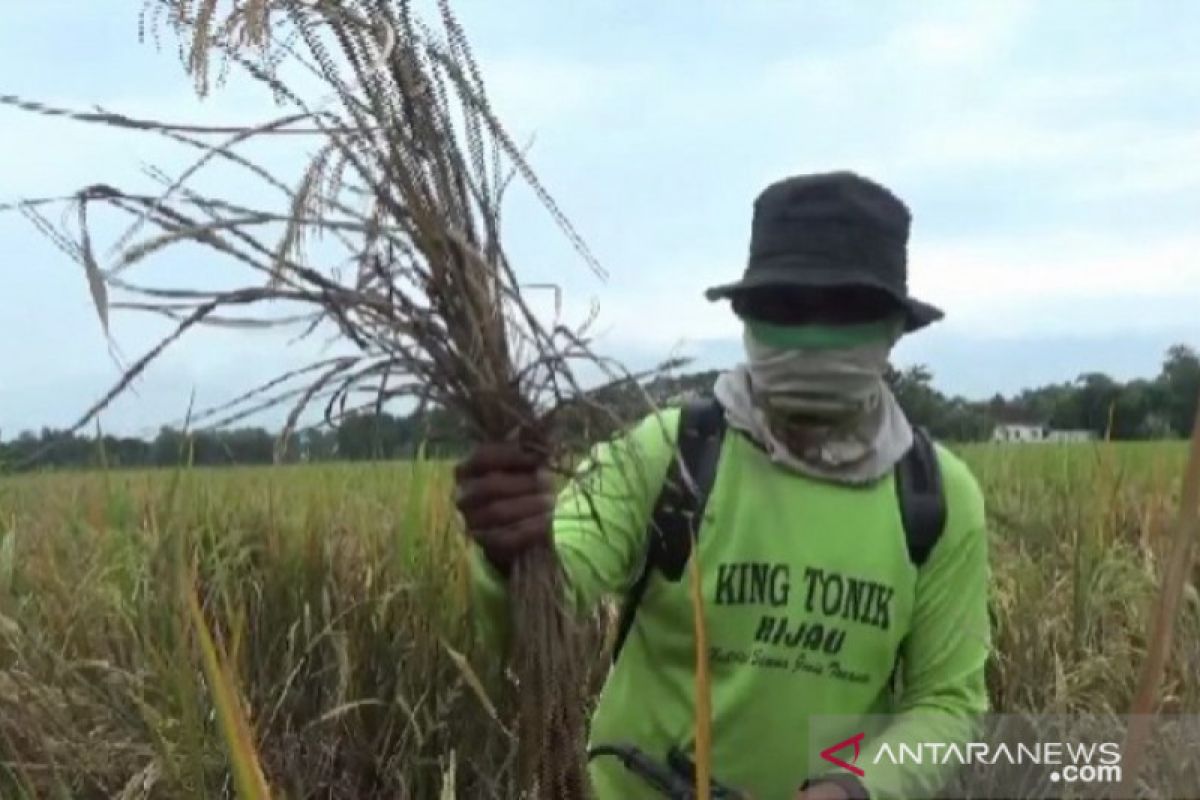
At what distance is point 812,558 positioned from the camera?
1.96 m

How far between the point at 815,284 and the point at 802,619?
1.22ft

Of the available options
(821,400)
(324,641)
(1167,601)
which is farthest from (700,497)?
(324,641)

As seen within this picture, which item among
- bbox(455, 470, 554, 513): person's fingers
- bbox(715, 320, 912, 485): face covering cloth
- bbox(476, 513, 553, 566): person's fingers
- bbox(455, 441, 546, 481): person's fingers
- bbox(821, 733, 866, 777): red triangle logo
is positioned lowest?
bbox(821, 733, 866, 777): red triangle logo

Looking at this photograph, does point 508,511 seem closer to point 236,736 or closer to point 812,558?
point 236,736

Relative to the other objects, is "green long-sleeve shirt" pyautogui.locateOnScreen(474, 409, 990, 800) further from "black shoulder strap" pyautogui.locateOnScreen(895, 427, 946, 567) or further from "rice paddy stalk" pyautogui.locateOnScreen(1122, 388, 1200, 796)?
"rice paddy stalk" pyautogui.locateOnScreen(1122, 388, 1200, 796)

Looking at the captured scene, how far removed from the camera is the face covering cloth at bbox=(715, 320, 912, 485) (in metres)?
1.83

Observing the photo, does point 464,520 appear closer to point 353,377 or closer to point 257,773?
point 353,377

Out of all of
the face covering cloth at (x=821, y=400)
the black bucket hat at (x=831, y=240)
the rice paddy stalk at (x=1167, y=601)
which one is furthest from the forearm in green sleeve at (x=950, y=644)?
the rice paddy stalk at (x=1167, y=601)

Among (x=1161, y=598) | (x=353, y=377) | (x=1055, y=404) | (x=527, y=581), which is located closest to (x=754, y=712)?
(x=527, y=581)

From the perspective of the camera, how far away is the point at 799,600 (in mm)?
1953

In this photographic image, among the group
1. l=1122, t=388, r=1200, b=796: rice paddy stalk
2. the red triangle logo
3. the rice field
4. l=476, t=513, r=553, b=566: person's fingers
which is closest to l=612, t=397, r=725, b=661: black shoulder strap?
the red triangle logo

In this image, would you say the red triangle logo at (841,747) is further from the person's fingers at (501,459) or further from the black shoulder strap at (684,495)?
the person's fingers at (501,459)

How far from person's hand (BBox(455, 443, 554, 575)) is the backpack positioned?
407 millimetres

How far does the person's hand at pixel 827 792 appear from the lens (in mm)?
1765
